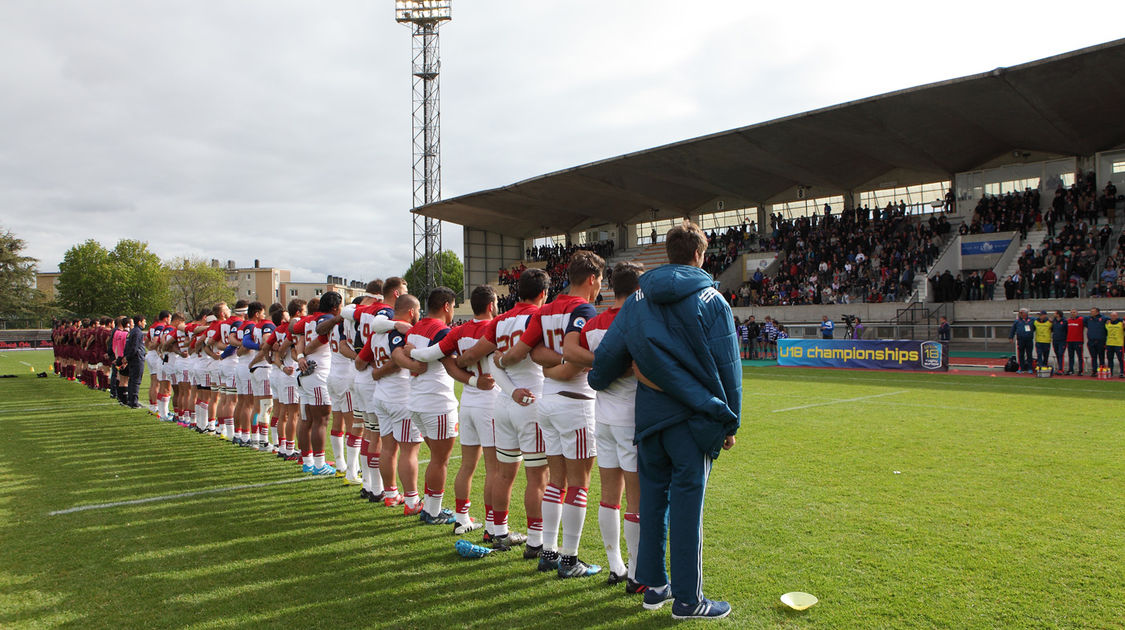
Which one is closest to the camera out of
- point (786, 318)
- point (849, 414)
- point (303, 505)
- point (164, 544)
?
point (164, 544)

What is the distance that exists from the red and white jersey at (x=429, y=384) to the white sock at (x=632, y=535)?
1.99 metres

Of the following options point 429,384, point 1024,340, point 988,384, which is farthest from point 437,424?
point 1024,340

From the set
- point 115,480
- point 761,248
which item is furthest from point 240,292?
point 115,480

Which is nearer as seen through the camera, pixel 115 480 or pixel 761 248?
pixel 115 480

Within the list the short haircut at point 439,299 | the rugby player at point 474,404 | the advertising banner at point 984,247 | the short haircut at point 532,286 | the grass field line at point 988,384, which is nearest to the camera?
the short haircut at point 532,286

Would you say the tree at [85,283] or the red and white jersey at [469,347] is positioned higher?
the tree at [85,283]

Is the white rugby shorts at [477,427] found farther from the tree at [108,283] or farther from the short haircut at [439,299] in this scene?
the tree at [108,283]

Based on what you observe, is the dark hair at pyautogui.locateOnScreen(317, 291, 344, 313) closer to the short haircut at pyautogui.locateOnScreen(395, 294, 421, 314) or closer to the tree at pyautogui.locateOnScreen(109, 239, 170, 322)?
the short haircut at pyautogui.locateOnScreen(395, 294, 421, 314)

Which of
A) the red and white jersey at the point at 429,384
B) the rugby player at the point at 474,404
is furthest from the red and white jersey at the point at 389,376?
the rugby player at the point at 474,404

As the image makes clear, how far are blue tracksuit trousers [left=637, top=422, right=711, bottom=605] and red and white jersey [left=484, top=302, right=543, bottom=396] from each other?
48.3 inches

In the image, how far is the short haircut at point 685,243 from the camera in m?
3.70

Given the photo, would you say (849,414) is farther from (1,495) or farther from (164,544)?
(1,495)

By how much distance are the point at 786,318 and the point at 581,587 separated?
90.0 ft

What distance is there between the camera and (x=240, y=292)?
110188 millimetres
